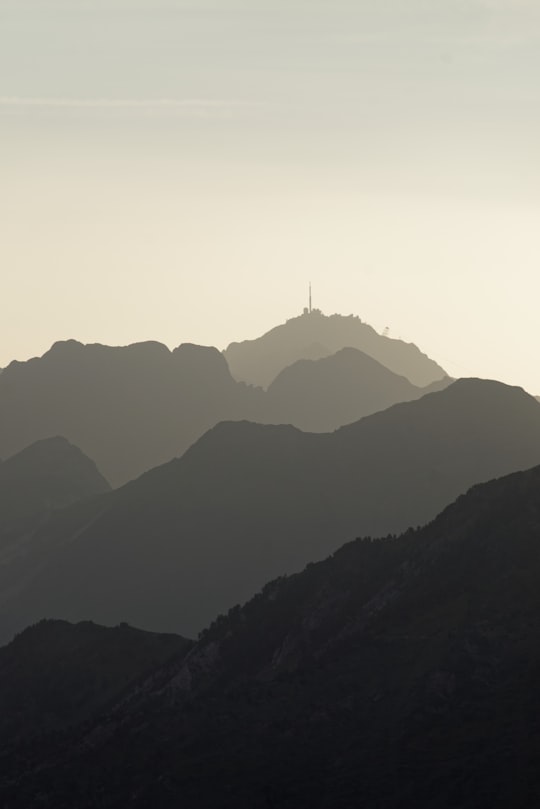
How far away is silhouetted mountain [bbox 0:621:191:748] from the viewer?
156m

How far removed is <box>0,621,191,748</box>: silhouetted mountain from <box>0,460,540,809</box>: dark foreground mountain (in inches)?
442

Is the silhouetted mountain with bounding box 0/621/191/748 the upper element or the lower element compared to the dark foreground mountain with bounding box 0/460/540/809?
upper

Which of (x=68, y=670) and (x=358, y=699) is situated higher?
(x=68, y=670)

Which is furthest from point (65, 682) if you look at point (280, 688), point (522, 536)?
point (522, 536)

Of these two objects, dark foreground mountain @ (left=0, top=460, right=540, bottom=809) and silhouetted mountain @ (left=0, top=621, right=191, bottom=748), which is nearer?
dark foreground mountain @ (left=0, top=460, right=540, bottom=809)

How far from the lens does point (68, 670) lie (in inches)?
6476

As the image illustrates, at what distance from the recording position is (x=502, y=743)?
106188 millimetres

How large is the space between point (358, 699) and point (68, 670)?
5171 cm

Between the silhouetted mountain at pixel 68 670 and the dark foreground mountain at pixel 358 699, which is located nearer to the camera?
the dark foreground mountain at pixel 358 699

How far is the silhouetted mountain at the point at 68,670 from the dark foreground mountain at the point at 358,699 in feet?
36.8

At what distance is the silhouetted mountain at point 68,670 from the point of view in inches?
6127

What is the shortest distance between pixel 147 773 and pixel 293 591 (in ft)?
142

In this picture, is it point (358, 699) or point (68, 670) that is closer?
point (358, 699)

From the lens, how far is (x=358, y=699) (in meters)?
121
